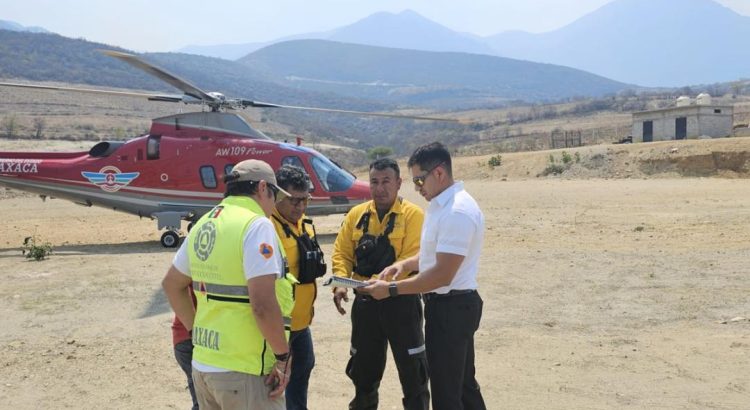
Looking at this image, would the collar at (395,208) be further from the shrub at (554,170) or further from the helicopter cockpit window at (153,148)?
the shrub at (554,170)

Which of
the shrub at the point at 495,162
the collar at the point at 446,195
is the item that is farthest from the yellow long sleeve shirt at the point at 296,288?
the shrub at the point at 495,162

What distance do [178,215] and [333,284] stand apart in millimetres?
10389

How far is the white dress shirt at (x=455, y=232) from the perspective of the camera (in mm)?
3912

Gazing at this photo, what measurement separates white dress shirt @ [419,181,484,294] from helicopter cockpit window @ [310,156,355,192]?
9.99 metres

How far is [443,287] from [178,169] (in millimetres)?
10924

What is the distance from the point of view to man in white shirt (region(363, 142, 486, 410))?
4.02m

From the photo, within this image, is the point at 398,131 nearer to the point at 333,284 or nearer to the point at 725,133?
the point at 725,133

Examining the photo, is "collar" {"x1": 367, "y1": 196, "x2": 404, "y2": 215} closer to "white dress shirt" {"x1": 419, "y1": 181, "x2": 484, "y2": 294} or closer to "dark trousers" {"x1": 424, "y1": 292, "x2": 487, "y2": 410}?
"white dress shirt" {"x1": 419, "y1": 181, "x2": 484, "y2": 294}

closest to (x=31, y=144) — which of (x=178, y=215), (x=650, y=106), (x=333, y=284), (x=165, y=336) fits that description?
(x=178, y=215)

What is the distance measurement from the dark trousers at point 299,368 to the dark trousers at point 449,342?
90 cm

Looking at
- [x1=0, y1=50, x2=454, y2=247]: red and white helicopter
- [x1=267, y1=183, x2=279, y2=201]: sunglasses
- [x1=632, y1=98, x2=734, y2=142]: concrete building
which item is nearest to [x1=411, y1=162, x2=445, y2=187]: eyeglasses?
[x1=267, y1=183, x2=279, y2=201]: sunglasses

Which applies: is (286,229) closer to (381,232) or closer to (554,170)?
(381,232)

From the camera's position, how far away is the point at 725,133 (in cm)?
3778

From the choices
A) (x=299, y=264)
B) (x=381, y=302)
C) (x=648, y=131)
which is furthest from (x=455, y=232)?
(x=648, y=131)
